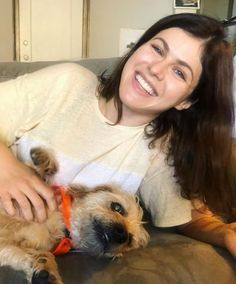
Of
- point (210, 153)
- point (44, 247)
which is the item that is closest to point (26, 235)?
point (44, 247)

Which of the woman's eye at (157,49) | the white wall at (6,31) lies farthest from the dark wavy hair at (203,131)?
the white wall at (6,31)

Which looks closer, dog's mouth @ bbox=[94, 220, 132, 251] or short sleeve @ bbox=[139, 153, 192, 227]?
dog's mouth @ bbox=[94, 220, 132, 251]

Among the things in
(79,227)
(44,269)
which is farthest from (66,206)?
(44,269)

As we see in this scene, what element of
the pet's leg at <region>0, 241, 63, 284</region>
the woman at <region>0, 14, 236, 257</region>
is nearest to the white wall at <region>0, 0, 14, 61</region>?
the woman at <region>0, 14, 236, 257</region>

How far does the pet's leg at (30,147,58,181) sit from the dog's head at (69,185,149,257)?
8 centimetres

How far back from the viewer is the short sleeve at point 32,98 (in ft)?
4.27

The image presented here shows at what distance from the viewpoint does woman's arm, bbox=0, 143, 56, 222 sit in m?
1.13

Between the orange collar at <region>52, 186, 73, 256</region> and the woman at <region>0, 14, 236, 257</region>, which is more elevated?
the woman at <region>0, 14, 236, 257</region>

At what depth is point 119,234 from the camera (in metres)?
1.17

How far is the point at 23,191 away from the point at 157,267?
39 cm

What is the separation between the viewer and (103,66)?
1.86 m

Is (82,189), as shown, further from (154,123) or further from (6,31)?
(6,31)

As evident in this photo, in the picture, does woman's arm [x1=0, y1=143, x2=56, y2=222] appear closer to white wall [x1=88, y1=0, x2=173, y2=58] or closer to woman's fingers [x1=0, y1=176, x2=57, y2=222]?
woman's fingers [x1=0, y1=176, x2=57, y2=222]

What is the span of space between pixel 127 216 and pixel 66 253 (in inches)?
8.4
